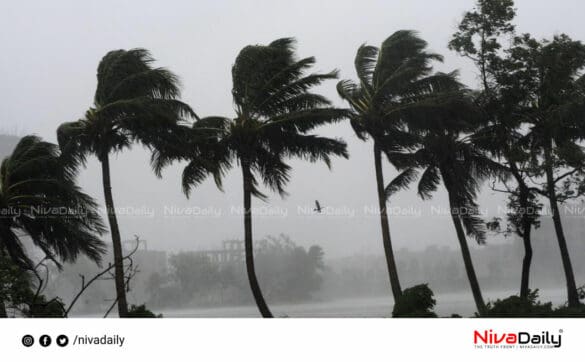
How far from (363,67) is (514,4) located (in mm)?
A: 2208

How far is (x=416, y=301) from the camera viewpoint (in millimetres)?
10641

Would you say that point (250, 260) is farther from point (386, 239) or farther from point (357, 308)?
point (386, 239)

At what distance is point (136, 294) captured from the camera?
11.5 metres

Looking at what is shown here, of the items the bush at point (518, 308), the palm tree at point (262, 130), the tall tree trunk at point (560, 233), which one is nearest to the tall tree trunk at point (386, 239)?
the palm tree at point (262, 130)

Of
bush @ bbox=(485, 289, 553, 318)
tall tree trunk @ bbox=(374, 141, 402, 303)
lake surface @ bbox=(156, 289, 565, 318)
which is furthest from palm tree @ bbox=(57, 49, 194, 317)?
bush @ bbox=(485, 289, 553, 318)

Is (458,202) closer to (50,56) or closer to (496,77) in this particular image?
(496,77)
